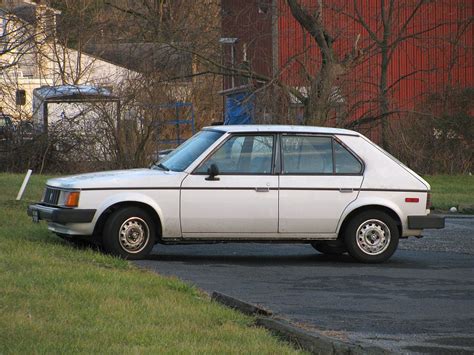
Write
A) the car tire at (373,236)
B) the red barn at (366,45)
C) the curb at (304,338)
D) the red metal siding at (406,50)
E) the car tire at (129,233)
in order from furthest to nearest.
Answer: the red metal siding at (406,50), the red barn at (366,45), the car tire at (373,236), the car tire at (129,233), the curb at (304,338)

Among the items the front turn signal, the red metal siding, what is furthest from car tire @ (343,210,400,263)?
the red metal siding

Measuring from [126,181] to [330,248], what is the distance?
10.2 ft

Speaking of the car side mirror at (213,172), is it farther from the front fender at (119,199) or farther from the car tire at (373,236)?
the car tire at (373,236)

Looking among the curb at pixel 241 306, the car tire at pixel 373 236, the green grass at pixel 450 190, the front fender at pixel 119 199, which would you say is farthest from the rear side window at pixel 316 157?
the green grass at pixel 450 190

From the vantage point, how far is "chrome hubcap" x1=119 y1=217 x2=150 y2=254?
43.9ft

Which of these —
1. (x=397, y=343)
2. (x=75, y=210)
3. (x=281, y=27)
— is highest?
(x=281, y=27)

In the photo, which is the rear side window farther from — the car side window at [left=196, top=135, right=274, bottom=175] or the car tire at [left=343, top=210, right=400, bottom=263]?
the car tire at [left=343, top=210, right=400, bottom=263]

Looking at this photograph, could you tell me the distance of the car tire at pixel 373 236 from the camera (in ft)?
45.8

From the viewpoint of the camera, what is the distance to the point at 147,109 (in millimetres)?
29844

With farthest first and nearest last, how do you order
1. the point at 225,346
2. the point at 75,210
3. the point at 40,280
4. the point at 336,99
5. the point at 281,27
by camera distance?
the point at 281,27 → the point at 336,99 → the point at 75,210 → the point at 40,280 → the point at 225,346

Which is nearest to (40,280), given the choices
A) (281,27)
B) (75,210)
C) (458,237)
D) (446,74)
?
(75,210)

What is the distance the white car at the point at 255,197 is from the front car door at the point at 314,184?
12mm

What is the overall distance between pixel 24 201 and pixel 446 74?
2114 centimetres

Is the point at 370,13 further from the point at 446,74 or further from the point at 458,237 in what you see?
the point at 458,237
